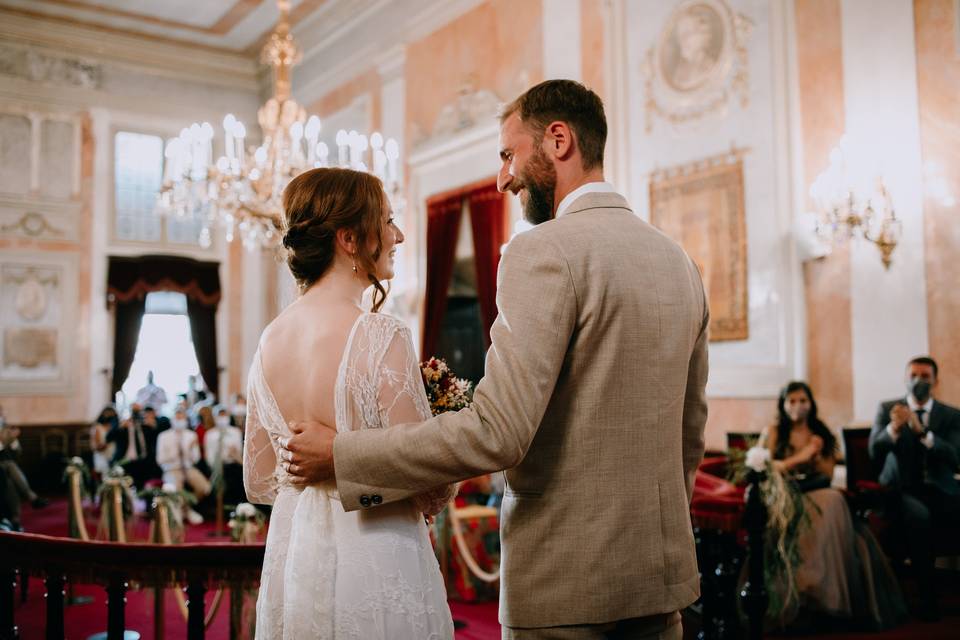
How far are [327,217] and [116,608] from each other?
4.19 feet

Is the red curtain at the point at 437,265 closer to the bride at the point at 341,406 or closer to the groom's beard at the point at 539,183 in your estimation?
the bride at the point at 341,406

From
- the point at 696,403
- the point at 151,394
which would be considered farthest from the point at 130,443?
the point at 696,403

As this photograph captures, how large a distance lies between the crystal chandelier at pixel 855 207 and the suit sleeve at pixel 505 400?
4.83 meters

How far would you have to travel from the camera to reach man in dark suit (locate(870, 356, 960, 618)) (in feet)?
16.7

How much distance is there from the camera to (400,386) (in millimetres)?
1880

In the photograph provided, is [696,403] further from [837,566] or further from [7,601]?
[837,566]

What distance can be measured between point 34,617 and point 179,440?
396cm

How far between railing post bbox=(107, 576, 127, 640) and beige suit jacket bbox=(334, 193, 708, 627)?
108cm

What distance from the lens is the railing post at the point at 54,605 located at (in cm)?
233

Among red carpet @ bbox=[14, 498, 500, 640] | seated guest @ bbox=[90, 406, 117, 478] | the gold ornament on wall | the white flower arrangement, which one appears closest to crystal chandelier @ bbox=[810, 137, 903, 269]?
the gold ornament on wall

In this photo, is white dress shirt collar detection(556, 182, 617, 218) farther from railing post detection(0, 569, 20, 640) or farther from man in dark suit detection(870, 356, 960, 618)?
man in dark suit detection(870, 356, 960, 618)

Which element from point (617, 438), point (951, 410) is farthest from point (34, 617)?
point (951, 410)

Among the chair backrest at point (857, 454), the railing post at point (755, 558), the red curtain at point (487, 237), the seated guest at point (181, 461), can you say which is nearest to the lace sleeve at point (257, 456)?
the railing post at point (755, 558)

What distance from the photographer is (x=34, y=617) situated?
228 inches
